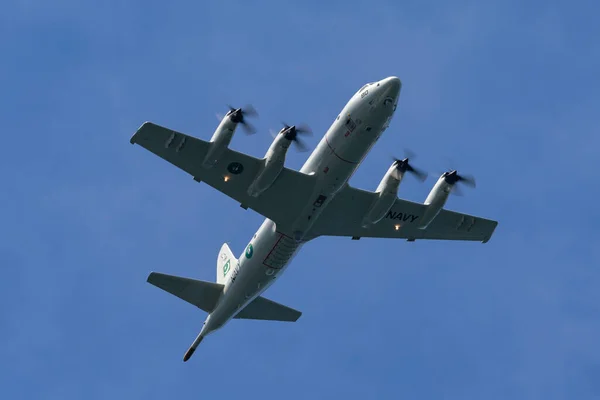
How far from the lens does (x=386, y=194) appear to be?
50656 millimetres

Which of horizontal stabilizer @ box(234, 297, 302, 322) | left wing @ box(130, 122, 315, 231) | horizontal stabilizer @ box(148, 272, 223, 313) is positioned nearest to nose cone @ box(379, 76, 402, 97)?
left wing @ box(130, 122, 315, 231)

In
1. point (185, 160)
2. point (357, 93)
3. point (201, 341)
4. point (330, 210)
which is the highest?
point (357, 93)

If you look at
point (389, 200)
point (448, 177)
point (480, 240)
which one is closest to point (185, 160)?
point (389, 200)

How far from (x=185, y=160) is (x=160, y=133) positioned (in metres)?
2.14

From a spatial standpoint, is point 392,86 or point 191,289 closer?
point 392,86

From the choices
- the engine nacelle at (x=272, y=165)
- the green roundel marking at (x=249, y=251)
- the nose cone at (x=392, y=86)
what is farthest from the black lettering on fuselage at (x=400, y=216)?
the nose cone at (x=392, y=86)

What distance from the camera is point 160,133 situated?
1891 inches

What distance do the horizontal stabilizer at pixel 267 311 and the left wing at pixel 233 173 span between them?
10314 mm

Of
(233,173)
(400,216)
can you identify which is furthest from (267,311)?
(233,173)

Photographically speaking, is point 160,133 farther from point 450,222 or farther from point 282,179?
point 450,222

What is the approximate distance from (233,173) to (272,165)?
9.02ft

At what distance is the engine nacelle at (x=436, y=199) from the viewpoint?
169 ft

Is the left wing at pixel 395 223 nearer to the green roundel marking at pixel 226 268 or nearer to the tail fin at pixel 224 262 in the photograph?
the tail fin at pixel 224 262

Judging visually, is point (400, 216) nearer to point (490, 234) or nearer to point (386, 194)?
point (386, 194)
